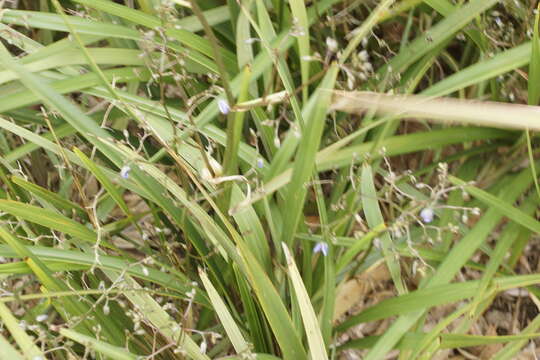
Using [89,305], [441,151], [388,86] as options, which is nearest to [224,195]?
[89,305]

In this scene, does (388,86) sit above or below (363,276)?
above

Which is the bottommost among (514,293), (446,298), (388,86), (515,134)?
(514,293)

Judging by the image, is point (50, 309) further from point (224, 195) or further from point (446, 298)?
point (446, 298)

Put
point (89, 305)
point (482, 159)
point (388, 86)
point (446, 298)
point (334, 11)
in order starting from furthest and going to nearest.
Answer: point (334, 11) → point (482, 159) → point (388, 86) → point (89, 305) → point (446, 298)

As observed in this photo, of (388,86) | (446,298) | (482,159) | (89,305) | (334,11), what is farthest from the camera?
(334,11)

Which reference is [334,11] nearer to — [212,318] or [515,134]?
[515,134]

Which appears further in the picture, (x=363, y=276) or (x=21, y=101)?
(x=363, y=276)
